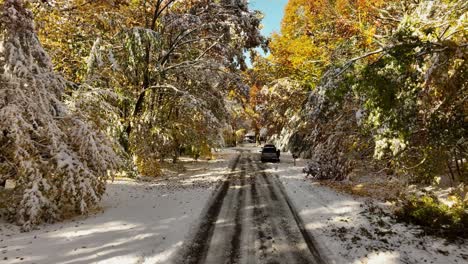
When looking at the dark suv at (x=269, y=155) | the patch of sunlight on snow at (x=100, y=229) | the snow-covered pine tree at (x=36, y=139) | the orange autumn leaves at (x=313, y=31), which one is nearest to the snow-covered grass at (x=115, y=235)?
the patch of sunlight on snow at (x=100, y=229)

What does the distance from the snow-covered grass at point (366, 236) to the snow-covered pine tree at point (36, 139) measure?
7.01 metres

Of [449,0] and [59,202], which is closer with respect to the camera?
[449,0]

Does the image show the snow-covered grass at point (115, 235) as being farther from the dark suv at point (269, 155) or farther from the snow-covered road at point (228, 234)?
the dark suv at point (269, 155)

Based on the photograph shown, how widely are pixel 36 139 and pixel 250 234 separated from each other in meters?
7.17

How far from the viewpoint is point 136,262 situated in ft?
25.1

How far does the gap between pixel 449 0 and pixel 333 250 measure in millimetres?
5947

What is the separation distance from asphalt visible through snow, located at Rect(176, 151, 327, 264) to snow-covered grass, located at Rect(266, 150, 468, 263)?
48 cm

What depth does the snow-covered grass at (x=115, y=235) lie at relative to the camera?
786 centimetres

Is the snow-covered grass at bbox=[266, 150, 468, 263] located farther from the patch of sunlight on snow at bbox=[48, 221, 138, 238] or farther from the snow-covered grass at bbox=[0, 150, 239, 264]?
the patch of sunlight on snow at bbox=[48, 221, 138, 238]

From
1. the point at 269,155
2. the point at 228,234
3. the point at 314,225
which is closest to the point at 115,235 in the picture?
the point at 228,234

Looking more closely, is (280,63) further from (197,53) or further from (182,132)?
(182,132)

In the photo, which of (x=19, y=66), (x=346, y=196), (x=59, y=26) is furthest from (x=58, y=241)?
(x=346, y=196)

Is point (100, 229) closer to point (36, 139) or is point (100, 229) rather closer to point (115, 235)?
point (115, 235)

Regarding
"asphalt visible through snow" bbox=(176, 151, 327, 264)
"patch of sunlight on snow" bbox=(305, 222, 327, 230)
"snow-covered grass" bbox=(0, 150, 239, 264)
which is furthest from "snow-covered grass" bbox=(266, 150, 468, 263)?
"snow-covered grass" bbox=(0, 150, 239, 264)
